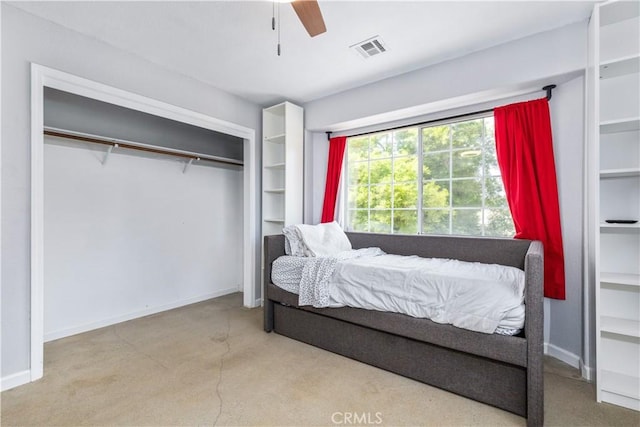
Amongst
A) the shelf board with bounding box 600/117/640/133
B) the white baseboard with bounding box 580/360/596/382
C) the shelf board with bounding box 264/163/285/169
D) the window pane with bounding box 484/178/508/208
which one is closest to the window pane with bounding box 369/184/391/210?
the window pane with bounding box 484/178/508/208

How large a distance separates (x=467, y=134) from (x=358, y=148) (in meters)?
1.26

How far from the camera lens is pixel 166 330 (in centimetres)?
290

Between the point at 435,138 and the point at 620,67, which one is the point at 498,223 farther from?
the point at 620,67

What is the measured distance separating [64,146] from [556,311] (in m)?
4.51

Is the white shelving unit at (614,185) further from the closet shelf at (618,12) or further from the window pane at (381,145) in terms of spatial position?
the window pane at (381,145)

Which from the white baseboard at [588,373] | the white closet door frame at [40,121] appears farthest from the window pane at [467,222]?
the white closet door frame at [40,121]

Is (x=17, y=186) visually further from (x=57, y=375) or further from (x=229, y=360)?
(x=229, y=360)

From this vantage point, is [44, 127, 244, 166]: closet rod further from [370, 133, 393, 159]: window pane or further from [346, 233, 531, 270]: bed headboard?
[346, 233, 531, 270]: bed headboard

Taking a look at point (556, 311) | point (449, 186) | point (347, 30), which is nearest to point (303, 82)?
point (347, 30)

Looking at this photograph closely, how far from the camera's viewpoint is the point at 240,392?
1.87m

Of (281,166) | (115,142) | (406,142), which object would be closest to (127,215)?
(115,142)

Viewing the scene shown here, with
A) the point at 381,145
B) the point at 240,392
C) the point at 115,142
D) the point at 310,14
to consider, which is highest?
the point at 310,14

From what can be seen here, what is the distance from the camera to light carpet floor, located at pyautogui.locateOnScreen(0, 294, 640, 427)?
5.34 ft

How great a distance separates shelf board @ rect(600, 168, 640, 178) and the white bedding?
810mm
